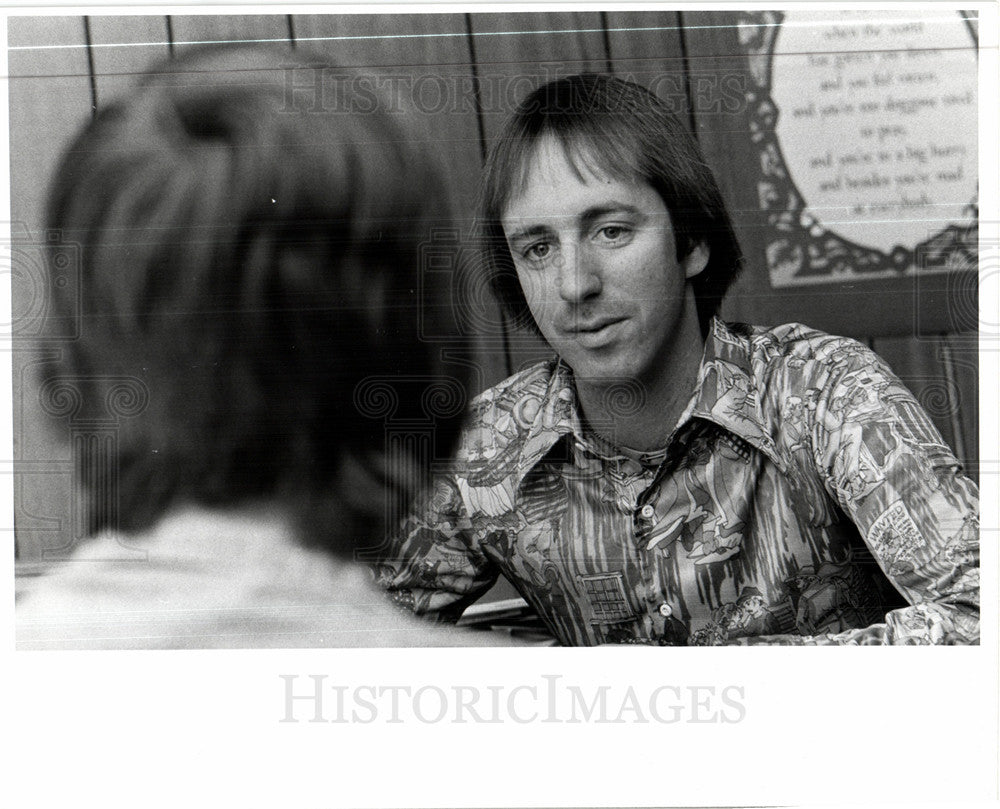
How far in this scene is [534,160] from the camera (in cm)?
374

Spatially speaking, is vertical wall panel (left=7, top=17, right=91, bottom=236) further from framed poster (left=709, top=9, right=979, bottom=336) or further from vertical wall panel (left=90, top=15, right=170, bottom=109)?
framed poster (left=709, top=9, right=979, bottom=336)

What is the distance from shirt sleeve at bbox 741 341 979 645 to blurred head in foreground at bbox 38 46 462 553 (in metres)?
1.16

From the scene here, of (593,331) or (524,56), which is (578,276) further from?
(524,56)

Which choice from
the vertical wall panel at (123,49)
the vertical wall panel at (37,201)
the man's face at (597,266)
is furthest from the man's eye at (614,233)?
the vertical wall panel at (37,201)

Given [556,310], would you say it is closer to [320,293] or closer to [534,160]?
[534,160]

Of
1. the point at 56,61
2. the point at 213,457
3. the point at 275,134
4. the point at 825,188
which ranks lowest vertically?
the point at 213,457

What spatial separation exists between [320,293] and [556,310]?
0.71 m

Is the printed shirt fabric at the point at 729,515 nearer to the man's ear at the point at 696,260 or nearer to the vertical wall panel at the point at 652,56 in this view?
the man's ear at the point at 696,260

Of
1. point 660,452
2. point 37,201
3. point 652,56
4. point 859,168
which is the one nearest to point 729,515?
point 660,452

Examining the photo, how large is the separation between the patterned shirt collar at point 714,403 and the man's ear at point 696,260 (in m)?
0.16

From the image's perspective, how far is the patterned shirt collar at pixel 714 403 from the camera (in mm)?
3758

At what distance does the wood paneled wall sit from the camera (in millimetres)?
3770

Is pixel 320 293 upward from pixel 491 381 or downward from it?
upward

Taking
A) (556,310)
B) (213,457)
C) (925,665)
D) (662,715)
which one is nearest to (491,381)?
(556,310)
